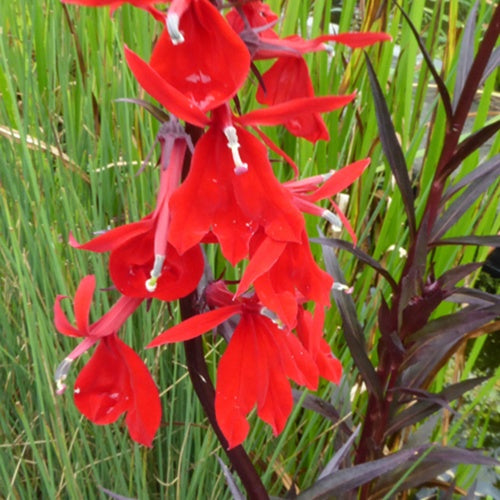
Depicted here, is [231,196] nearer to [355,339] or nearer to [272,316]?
[272,316]

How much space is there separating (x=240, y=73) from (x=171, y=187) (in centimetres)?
10

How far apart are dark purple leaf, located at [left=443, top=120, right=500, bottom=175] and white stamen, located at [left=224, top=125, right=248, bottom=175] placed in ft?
0.92

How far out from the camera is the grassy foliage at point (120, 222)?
0.85 meters

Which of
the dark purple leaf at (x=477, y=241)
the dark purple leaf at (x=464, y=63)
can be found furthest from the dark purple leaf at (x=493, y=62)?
the dark purple leaf at (x=477, y=241)

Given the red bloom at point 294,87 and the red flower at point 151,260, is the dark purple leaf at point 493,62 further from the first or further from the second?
the red flower at point 151,260

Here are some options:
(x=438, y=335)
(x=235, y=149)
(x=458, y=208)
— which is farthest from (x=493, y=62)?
(x=235, y=149)

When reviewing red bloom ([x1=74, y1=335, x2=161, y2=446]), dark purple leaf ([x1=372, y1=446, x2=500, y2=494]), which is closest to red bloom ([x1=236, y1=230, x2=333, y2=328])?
red bloom ([x1=74, y1=335, x2=161, y2=446])

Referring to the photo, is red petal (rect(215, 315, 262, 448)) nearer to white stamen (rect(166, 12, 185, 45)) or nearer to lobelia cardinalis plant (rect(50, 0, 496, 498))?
lobelia cardinalis plant (rect(50, 0, 496, 498))

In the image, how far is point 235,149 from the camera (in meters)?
0.45

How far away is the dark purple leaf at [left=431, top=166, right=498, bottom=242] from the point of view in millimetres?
734

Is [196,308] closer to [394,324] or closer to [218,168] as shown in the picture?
[218,168]

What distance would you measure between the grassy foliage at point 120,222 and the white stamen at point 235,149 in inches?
13.6

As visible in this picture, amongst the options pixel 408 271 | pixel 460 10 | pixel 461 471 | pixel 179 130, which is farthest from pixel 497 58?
pixel 460 10

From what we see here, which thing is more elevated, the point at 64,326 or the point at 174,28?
the point at 174,28
